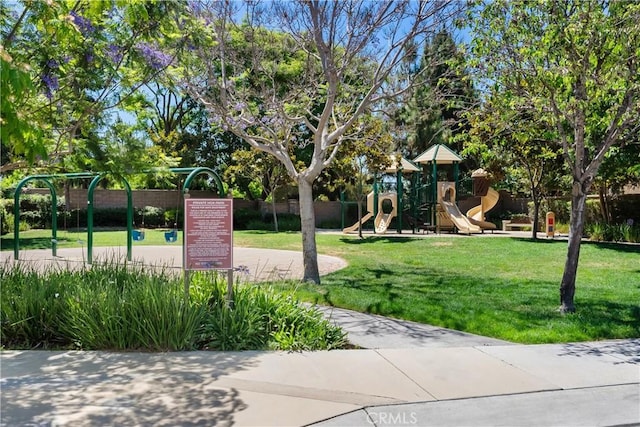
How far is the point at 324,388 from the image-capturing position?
5.05 meters

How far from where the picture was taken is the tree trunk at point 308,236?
11227mm

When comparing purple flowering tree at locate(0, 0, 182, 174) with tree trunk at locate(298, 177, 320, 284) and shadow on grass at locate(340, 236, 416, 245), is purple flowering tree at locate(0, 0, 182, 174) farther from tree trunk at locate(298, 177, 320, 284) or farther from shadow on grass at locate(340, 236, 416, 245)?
shadow on grass at locate(340, 236, 416, 245)

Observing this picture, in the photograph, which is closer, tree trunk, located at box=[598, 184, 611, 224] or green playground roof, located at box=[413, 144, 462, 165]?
tree trunk, located at box=[598, 184, 611, 224]

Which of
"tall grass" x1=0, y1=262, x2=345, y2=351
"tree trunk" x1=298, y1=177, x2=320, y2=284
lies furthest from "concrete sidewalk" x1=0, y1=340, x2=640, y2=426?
"tree trunk" x1=298, y1=177, x2=320, y2=284

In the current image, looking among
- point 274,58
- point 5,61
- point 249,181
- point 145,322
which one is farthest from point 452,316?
point 249,181

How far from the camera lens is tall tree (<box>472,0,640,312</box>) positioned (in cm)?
776

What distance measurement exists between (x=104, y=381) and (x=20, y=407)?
0.77m

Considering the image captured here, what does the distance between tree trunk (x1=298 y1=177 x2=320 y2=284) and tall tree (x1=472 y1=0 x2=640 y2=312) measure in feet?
14.2

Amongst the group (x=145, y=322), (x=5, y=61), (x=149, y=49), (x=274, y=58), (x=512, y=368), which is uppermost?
(x=274, y=58)

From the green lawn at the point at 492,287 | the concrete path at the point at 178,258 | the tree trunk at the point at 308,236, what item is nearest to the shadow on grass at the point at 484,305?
the green lawn at the point at 492,287

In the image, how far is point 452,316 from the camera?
27.1ft

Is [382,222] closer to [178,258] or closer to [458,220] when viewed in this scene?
[458,220]

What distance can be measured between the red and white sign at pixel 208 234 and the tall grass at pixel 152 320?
1.45 feet

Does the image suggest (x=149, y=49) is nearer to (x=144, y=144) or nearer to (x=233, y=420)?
(x=144, y=144)
